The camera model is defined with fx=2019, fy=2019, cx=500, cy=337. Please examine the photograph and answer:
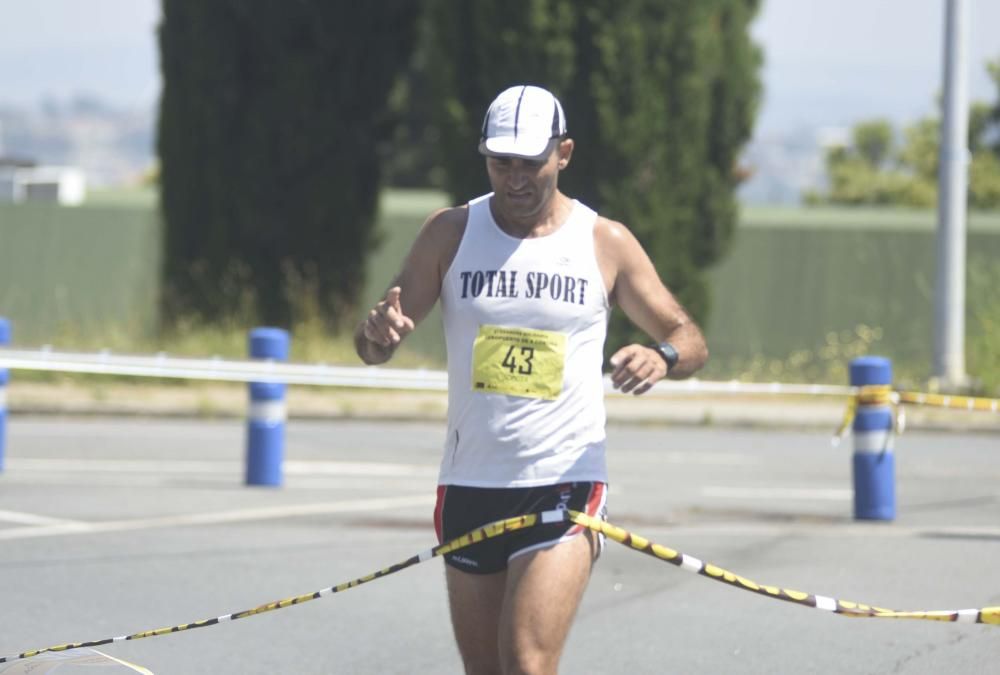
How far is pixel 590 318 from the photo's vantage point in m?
5.52

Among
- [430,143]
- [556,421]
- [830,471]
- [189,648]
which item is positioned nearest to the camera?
[556,421]

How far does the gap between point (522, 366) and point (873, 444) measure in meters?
6.71

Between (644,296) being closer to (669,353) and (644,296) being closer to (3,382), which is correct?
(669,353)

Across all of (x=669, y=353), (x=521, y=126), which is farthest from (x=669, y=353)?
(x=521, y=126)

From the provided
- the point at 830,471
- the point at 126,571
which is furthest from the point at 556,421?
the point at 830,471

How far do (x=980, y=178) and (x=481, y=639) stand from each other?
44.2 metres

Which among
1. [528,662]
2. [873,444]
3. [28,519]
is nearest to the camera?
[528,662]

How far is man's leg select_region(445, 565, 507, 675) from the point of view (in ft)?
18.0

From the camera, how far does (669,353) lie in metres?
5.53

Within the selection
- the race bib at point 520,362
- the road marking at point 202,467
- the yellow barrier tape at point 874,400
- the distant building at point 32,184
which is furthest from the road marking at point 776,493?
the distant building at point 32,184

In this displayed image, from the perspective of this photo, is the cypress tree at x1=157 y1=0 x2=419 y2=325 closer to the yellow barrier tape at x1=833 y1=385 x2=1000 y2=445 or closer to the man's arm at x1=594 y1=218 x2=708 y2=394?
the yellow barrier tape at x1=833 y1=385 x2=1000 y2=445

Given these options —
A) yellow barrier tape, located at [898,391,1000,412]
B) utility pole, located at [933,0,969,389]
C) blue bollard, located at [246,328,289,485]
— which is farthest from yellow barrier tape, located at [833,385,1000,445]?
utility pole, located at [933,0,969,389]

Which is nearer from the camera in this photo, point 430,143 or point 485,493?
point 485,493

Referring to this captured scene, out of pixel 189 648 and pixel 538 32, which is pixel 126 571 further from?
pixel 538 32
